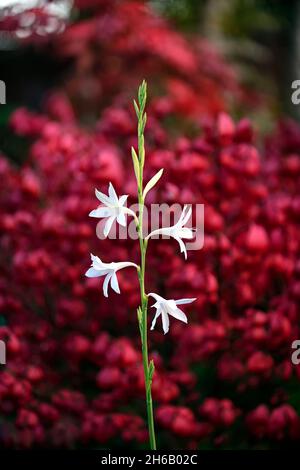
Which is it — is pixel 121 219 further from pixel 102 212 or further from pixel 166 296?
pixel 166 296

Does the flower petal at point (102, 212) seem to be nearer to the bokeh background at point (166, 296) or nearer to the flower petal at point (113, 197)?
the flower petal at point (113, 197)

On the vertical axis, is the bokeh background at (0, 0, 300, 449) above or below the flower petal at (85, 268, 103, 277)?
above

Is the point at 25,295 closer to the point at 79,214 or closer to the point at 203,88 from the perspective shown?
the point at 79,214

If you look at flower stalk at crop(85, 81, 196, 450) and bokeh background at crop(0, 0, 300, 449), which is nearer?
flower stalk at crop(85, 81, 196, 450)

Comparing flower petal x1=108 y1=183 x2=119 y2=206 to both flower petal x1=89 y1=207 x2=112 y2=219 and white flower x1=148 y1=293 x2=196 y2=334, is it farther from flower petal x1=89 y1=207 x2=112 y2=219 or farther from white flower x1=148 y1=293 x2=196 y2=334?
white flower x1=148 y1=293 x2=196 y2=334

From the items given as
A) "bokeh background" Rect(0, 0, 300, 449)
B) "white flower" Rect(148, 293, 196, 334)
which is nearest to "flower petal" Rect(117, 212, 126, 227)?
"white flower" Rect(148, 293, 196, 334)

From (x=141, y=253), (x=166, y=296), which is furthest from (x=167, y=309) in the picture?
(x=166, y=296)

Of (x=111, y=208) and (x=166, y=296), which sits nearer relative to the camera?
(x=111, y=208)

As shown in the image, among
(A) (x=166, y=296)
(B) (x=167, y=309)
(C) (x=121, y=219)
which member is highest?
(A) (x=166, y=296)

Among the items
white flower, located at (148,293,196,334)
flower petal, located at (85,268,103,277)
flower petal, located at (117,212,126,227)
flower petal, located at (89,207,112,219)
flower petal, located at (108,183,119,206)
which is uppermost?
flower petal, located at (108,183,119,206)

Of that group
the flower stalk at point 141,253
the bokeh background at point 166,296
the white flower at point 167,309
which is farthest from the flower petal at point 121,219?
the bokeh background at point 166,296
